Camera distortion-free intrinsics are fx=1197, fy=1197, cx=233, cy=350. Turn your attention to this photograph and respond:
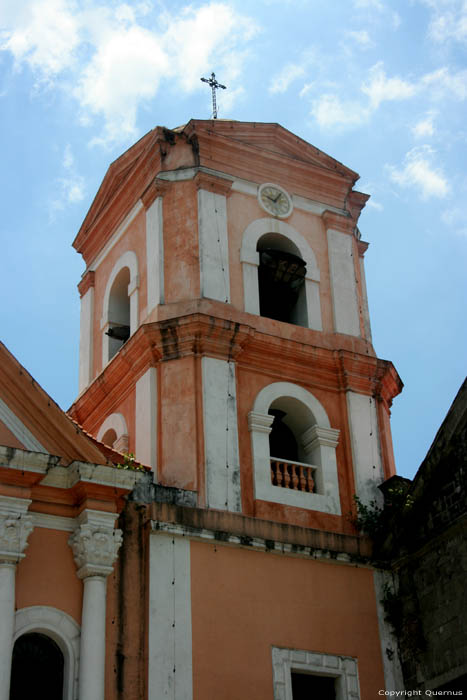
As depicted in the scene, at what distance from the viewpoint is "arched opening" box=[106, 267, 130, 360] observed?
56.7 ft

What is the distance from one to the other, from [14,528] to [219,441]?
311cm

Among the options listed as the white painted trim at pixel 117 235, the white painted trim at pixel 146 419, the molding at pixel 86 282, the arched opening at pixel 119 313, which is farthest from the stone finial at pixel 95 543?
the molding at pixel 86 282

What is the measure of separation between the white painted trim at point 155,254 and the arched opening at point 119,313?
1011 millimetres

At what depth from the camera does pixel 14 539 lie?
39.6 feet

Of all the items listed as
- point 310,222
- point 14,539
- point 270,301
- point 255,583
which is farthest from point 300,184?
point 14,539

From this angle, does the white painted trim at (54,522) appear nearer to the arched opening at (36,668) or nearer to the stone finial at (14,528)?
the stone finial at (14,528)

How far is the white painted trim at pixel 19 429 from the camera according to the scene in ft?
42.9

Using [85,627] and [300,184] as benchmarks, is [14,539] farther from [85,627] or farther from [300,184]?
[300,184]

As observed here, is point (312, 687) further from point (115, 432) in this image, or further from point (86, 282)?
point (86, 282)

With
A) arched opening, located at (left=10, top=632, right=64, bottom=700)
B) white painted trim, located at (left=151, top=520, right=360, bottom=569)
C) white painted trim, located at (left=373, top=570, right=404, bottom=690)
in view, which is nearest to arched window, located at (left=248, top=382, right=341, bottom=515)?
white painted trim, located at (left=151, top=520, right=360, bottom=569)

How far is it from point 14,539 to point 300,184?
7.55m

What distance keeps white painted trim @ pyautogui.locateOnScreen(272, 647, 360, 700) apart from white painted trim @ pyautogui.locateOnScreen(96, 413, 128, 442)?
3759mm

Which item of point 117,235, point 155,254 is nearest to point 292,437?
point 155,254

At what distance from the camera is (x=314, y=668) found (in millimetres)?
13328
